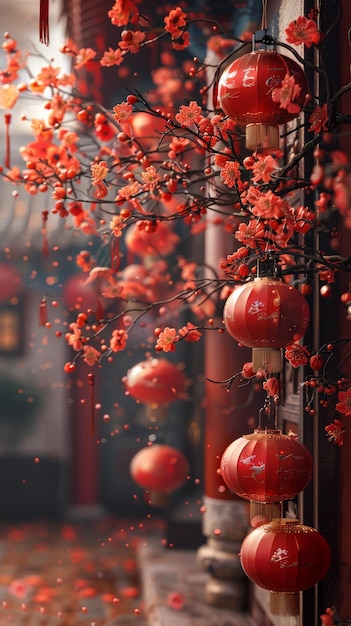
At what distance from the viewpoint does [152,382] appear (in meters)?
6.40

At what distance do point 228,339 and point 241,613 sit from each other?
1842 millimetres

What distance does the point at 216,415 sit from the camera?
612 cm

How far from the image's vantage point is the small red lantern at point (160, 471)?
6.84 m

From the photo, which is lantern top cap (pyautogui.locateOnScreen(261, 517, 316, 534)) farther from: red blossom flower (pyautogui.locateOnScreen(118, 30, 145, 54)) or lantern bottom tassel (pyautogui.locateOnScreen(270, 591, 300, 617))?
red blossom flower (pyautogui.locateOnScreen(118, 30, 145, 54))

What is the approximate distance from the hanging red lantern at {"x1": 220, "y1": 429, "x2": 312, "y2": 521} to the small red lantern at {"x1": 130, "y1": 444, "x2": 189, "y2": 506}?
10.6 ft

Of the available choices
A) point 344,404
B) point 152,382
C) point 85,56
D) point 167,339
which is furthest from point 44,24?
point 152,382

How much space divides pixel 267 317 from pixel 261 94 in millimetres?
851

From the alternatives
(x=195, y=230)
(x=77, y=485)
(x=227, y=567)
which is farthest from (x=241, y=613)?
(x=77, y=485)

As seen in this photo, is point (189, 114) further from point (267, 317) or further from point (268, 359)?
point (268, 359)

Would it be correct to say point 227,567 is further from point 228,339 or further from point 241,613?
point 228,339

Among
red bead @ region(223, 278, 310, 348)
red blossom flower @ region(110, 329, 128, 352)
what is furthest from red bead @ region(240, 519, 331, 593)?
red blossom flower @ region(110, 329, 128, 352)

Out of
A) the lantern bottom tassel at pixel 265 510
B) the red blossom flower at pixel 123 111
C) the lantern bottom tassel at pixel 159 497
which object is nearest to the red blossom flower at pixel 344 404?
the lantern bottom tassel at pixel 265 510

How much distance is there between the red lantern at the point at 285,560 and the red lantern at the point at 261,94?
156 cm

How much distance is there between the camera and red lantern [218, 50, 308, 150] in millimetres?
3379
